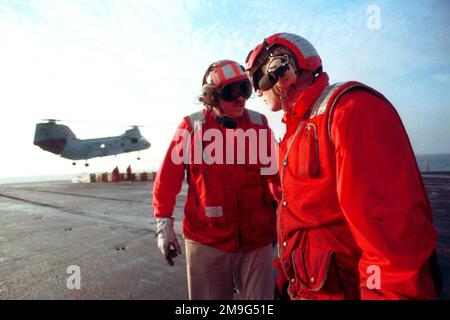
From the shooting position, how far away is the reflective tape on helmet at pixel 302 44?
1.77 m

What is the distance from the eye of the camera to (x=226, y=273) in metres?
2.48

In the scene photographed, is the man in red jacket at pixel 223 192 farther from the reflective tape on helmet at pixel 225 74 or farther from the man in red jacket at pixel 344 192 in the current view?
the man in red jacket at pixel 344 192

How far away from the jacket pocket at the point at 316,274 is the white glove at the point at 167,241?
1428mm

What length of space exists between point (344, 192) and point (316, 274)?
1.78 ft

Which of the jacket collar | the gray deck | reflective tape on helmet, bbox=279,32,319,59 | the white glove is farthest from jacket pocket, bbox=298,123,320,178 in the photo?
the gray deck

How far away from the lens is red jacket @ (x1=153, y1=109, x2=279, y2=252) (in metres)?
2.48

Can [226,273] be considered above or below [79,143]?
below

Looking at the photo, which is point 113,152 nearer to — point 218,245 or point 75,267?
point 75,267

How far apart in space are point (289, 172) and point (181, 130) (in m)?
1.52

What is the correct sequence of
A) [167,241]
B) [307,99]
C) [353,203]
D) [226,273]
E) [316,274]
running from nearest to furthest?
[353,203]
[316,274]
[307,99]
[226,273]
[167,241]

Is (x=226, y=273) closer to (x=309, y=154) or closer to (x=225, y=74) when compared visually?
(x=309, y=154)

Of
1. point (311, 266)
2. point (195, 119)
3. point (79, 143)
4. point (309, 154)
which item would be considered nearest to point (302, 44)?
point (309, 154)

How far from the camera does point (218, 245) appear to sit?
2.46 m
